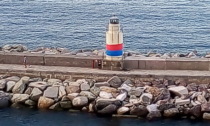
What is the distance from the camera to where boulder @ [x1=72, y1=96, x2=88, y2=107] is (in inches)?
858

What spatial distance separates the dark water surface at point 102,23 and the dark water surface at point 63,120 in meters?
13.8

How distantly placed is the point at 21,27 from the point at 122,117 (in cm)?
2291

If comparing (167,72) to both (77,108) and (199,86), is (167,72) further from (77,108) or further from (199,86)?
(77,108)

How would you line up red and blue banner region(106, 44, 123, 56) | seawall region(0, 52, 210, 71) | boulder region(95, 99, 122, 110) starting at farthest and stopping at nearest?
seawall region(0, 52, 210, 71)
red and blue banner region(106, 44, 123, 56)
boulder region(95, 99, 122, 110)

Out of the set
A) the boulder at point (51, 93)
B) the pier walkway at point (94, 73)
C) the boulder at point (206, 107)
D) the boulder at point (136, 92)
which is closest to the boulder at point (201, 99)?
the boulder at point (206, 107)

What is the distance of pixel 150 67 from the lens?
24047 millimetres

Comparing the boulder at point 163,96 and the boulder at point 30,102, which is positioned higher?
the boulder at point 163,96

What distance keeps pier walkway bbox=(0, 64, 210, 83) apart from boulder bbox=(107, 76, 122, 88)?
0.36 metres

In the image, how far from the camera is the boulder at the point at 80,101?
71.5 feet

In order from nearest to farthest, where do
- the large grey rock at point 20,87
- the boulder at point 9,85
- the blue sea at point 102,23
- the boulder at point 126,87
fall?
the boulder at point 126,87, the large grey rock at point 20,87, the boulder at point 9,85, the blue sea at point 102,23

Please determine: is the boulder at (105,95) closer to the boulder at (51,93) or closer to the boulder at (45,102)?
the boulder at (51,93)

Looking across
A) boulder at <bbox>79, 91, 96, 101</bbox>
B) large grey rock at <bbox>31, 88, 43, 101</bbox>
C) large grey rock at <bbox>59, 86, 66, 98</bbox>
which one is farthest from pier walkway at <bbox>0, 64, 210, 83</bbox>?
large grey rock at <bbox>31, 88, 43, 101</bbox>

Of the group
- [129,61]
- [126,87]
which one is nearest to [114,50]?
[129,61]

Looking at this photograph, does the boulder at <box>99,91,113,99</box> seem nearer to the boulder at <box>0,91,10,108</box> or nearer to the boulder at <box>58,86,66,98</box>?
the boulder at <box>58,86,66,98</box>
